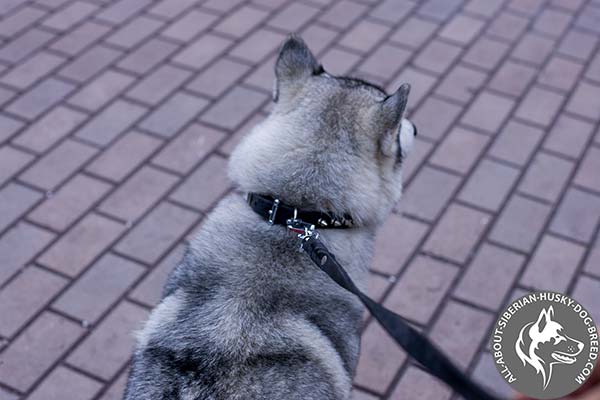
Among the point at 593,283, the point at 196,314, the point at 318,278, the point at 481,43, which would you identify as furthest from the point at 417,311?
the point at 481,43

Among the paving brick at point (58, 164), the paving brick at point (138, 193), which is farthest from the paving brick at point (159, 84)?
the paving brick at point (138, 193)

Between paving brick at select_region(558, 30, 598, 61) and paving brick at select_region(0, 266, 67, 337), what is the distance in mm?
3993

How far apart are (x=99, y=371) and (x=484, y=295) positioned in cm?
201

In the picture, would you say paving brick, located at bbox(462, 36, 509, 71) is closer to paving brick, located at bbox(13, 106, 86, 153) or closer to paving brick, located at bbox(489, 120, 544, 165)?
paving brick, located at bbox(489, 120, 544, 165)

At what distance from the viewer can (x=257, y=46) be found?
5.45m

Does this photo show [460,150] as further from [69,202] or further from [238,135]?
[69,202]

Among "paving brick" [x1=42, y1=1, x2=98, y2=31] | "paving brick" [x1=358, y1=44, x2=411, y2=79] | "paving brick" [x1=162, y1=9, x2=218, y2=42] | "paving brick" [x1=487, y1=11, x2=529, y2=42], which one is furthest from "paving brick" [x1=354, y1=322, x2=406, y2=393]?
"paving brick" [x1=42, y1=1, x2=98, y2=31]

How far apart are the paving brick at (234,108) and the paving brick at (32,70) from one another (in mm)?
1198

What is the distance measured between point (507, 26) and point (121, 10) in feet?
9.87

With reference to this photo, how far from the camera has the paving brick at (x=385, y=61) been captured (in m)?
5.26

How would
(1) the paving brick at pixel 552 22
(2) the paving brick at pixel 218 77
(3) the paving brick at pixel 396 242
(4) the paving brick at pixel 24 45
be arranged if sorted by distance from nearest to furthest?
1. (3) the paving brick at pixel 396 242
2. (2) the paving brick at pixel 218 77
3. (4) the paving brick at pixel 24 45
4. (1) the paving brick at pixel 552 22

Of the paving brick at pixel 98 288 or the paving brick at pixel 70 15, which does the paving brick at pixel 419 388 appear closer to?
the paving brick at pixel 98 288

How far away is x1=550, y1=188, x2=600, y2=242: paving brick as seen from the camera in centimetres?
430

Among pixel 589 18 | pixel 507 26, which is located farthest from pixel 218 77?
pixel 589 18
